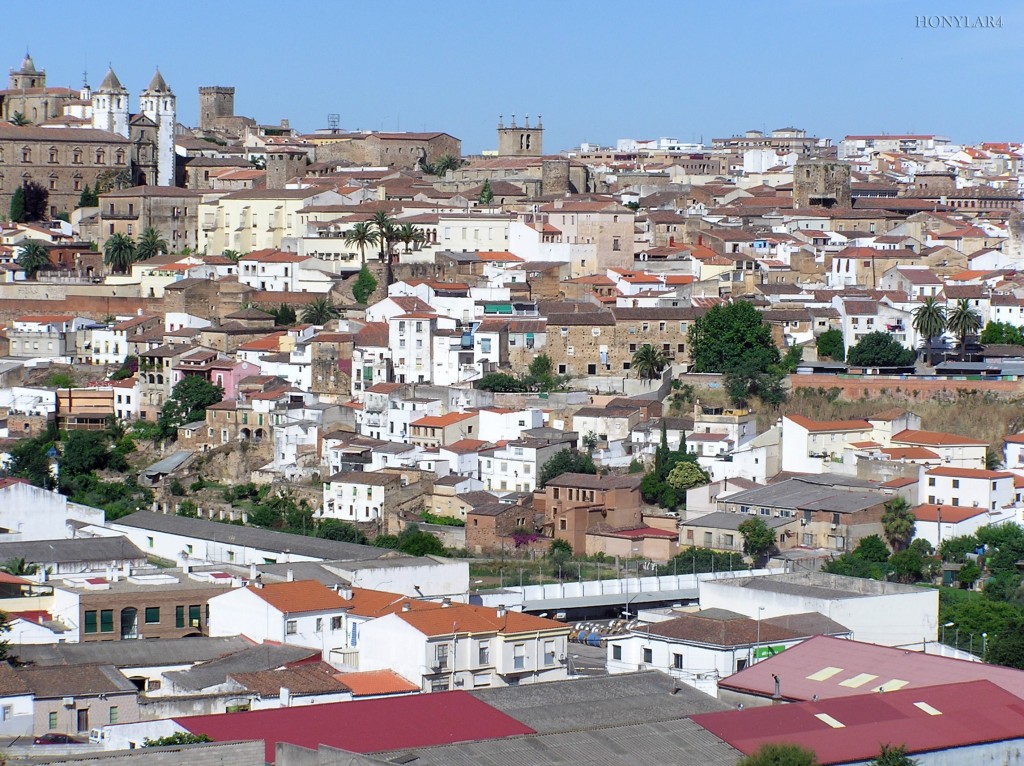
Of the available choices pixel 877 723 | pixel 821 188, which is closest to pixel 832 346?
pixel 821 188

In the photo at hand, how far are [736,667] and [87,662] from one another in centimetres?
674

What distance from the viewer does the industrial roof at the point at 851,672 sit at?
19.9m

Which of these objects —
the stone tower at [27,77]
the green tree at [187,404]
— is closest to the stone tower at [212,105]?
the stone tower at [27,77]

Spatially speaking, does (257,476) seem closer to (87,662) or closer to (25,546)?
(25,546)

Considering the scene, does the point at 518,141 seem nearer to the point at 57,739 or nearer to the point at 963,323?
the point at 963,323

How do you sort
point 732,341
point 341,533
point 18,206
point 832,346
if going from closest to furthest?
point 341,533, point 732,341, point 832,346, point 18,206

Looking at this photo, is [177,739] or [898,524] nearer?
[177,739]

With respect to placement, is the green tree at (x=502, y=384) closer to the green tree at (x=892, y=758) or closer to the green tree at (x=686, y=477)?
the green tree at (x=686, y=477)

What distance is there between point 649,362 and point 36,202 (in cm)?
2252

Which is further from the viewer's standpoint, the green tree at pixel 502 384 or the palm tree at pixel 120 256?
the palm tree at pixel 120 256

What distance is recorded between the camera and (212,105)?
67.5 metres

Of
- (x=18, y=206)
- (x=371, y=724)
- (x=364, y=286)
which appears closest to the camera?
(x=371, y=724)

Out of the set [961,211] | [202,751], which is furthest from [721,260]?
[202,751]

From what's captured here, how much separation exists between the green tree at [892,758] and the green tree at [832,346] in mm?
18737
